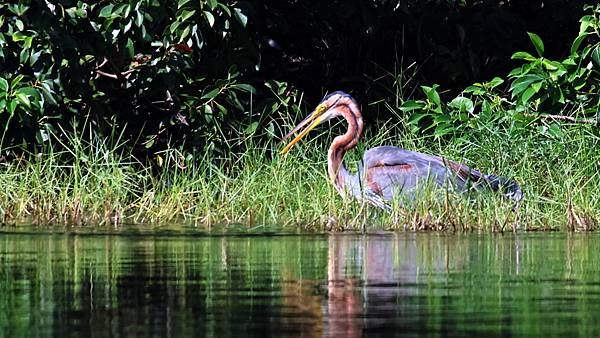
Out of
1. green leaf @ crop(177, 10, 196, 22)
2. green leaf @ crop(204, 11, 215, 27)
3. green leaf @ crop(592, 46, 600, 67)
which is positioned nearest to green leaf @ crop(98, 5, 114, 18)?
green leaf @ crop(177, 10, 196, 22)

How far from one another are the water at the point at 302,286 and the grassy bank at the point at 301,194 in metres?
0.73

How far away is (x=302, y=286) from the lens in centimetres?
628

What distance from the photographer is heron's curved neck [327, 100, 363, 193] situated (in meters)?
11.4

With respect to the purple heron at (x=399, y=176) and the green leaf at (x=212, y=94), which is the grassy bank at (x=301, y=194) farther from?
the green leaf at (x=212, y=94)

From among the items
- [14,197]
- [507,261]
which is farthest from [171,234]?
[507,261]

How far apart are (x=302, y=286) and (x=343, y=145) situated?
5.78 m

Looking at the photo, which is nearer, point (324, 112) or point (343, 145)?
point (343, 145)

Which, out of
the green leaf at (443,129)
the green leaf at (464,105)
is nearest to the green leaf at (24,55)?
the green leaf at (443,129)

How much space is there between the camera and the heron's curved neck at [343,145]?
37.2 feet

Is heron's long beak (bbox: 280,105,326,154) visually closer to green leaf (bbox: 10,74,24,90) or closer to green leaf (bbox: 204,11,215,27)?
green leaf (bbox: 204,11,215,27)

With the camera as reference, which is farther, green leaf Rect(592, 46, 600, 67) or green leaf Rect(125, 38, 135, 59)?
green leaf Rect(125, 38, 135, 59)

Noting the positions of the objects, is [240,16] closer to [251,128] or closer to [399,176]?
[251,128]

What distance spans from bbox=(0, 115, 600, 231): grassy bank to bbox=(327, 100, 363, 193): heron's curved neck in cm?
12

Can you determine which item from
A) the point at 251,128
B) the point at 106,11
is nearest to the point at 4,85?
the point at 106,11
